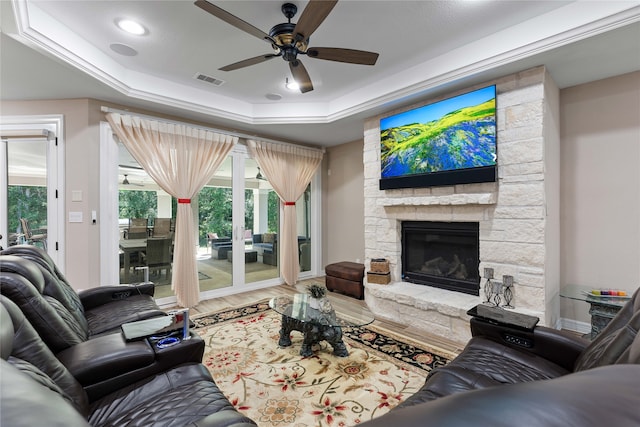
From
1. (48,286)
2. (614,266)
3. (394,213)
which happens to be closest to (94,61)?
(48,286)

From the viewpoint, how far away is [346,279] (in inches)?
172

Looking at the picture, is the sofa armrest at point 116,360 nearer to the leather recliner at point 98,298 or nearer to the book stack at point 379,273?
the leather recliner at point 98,298

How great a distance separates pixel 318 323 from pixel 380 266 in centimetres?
152

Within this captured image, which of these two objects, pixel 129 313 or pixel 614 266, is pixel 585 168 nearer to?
pixel 614 266

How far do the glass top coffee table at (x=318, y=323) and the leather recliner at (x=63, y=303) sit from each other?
1.09m

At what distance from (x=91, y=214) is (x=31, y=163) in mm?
973

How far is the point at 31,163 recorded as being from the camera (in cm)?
341

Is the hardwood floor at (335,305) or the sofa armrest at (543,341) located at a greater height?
the sofa armrest at (543,341)

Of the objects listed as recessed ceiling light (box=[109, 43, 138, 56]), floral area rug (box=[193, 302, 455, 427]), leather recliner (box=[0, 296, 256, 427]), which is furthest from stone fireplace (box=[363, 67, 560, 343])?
recessed ceiling light (box=[109, 43, 138, 56])

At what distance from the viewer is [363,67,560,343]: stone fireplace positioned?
2.59 m

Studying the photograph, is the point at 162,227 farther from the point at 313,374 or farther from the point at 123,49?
the point at 313,374

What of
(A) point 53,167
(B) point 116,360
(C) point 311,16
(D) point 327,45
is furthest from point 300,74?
(A) point 53,167

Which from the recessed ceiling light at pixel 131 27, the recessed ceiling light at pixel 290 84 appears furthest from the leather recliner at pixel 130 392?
the recessed ceiling light at pixel 290 84

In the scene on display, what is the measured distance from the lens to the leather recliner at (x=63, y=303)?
1.36 metres
